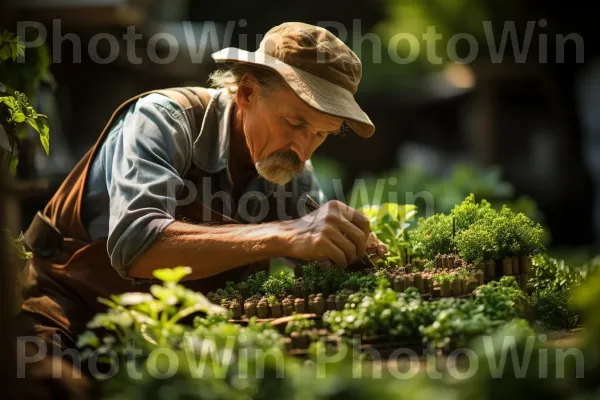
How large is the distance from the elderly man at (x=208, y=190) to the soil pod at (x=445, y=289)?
0.33 metres

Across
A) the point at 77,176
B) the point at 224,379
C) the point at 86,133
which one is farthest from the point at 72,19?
the point at 224,379

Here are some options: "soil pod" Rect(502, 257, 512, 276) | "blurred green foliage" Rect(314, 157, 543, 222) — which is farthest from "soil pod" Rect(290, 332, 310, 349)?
"blurred green foliage" Rect(314, 157, 543, 222)

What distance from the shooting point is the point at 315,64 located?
3203 millimetres

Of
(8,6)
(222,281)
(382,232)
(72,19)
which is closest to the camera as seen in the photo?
(8,6)

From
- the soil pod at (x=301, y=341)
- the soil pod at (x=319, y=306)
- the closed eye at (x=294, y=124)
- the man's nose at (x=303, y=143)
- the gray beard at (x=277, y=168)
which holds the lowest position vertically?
the soil pod at (x=301, y=341)

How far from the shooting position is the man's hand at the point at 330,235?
2.85 metres

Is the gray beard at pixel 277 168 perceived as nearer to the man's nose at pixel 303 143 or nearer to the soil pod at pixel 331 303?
the man's nose at pixel 303 143

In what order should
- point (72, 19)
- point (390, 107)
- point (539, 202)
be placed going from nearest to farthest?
point (72, 19) → point (539, 202) → point (390, 107)

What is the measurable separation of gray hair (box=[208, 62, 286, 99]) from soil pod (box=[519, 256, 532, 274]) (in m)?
1.15

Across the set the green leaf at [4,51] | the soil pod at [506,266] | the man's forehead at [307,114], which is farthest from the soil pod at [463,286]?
the green leaf at [4,51]

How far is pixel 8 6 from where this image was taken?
2029 millimetres

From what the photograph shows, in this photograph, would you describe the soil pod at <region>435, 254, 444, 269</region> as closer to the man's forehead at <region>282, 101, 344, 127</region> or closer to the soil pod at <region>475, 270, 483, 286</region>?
the soil pod at <region>475, 270, 483, 286</region>

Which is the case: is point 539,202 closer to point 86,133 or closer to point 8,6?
point 86,133

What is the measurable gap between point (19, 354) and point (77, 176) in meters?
1.57
